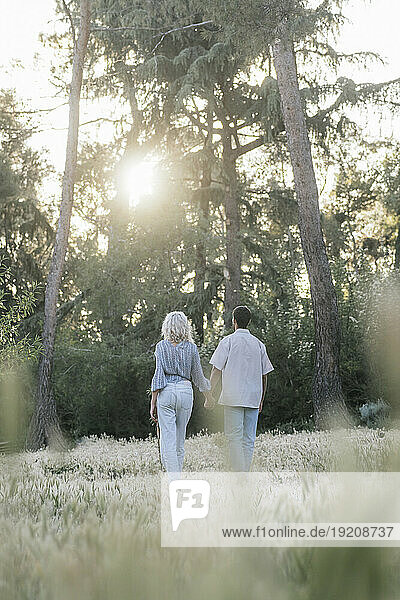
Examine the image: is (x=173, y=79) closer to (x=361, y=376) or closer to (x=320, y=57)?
(x=320, y=57)

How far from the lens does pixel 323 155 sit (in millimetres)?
21953

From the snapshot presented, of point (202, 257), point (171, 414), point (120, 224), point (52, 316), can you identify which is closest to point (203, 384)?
point (171, 414)

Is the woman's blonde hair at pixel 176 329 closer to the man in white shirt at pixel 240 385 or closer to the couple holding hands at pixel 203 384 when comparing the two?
the couple holding hands at pixel 203 384

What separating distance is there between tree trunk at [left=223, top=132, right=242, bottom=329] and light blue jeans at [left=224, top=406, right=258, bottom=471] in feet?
41.9

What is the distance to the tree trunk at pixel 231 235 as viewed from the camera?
21562 millimetres

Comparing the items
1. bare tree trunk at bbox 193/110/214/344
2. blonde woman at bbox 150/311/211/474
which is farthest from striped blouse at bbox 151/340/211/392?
bare tree trunk at bbox 193/110/214/344

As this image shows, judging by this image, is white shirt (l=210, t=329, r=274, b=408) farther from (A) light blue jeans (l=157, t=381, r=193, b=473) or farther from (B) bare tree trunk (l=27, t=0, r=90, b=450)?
(B) bare tree trunk (l=27, t=0, r=90, b=450)

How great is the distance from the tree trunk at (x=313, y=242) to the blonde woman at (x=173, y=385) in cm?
797

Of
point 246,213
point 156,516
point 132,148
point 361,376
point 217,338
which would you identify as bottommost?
point 156,516

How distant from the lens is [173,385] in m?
7.75

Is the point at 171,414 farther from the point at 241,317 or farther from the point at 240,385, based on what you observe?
the point at 241,317

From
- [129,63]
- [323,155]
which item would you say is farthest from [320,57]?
[129,63]

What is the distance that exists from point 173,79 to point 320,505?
65.1 ft

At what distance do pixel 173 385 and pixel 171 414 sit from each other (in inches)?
11.4
